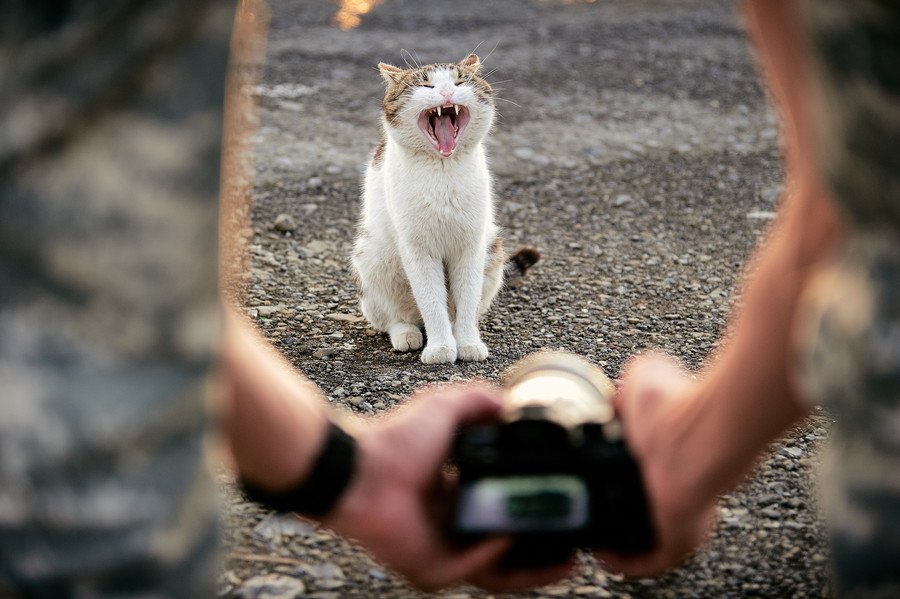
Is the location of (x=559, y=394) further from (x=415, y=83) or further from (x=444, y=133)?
(x=415, y=83)

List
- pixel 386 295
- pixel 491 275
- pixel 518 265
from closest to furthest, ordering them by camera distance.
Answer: pixel 386 295 < pixel 491 275 < pixel 518 265

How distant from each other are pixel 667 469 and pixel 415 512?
1.19 ft

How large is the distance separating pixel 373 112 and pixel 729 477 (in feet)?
16.6

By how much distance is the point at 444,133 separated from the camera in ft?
10.9

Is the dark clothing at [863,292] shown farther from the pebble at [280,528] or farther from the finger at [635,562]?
the pebble at [280,528]

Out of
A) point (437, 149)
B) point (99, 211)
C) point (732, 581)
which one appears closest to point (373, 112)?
point (437, 149)

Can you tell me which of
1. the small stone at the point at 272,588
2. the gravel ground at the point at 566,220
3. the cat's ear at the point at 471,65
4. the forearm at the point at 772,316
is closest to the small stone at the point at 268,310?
the gravel ground at the point at 566,220

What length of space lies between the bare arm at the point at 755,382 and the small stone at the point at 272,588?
57 cm

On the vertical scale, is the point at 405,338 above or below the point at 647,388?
above

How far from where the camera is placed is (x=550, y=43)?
8.02 metres

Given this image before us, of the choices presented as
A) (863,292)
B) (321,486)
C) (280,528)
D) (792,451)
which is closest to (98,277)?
(321,486)

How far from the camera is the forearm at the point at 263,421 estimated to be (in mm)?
1133

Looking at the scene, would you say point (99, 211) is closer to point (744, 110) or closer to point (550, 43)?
point (744, 110)

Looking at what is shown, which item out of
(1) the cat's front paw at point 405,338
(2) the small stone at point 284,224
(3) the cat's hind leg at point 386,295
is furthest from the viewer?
(2) the small stone at point 284,224
